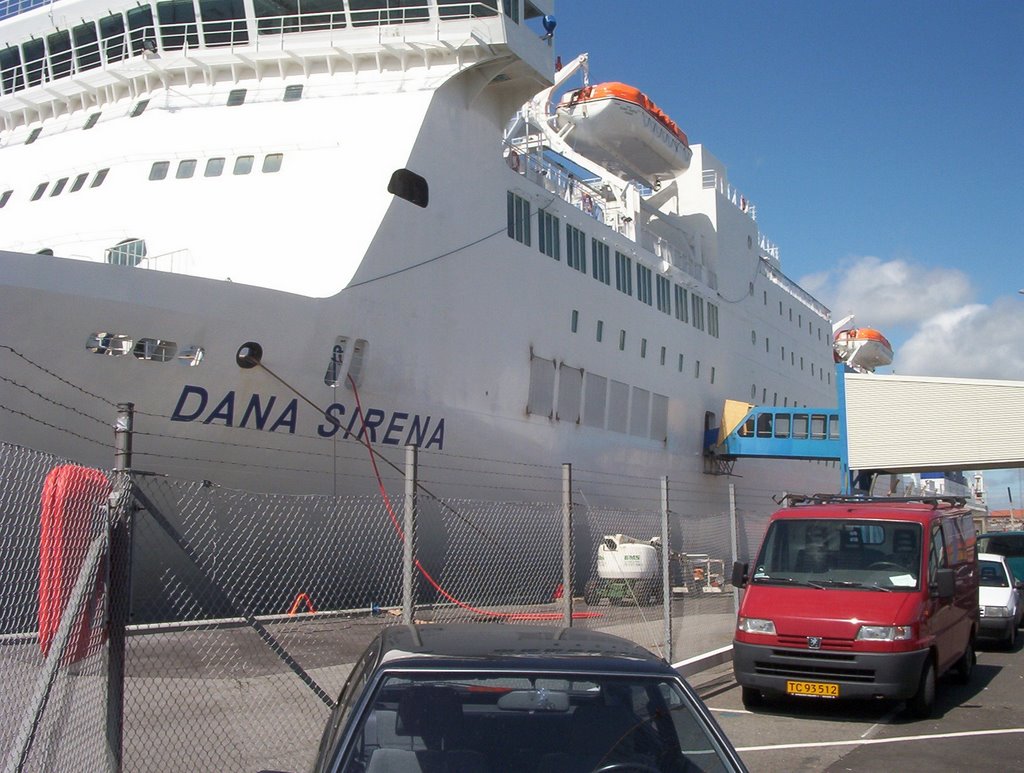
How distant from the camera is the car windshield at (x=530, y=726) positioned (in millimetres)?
3377

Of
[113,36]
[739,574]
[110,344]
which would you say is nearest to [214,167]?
[113,36]

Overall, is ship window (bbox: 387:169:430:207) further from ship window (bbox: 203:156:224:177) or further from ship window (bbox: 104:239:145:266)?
ship window (bbox: 104:239:145:266)

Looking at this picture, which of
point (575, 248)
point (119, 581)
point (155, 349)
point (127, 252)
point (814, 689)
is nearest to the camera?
point (119, 581)

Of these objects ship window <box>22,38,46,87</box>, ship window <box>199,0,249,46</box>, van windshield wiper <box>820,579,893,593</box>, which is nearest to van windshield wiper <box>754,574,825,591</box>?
van windshield wiper <box>820,579,893,593</box>

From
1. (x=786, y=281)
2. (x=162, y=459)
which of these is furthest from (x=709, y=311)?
(x=162, y=459)

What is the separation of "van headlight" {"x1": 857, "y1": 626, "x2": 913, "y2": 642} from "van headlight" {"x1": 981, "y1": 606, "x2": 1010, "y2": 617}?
6048 mm

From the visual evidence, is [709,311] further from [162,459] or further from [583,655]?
[583,655]

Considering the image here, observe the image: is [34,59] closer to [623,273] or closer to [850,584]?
[623,273]

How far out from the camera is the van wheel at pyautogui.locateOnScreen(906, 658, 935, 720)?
29.0 ft

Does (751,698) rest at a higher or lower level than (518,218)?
lower

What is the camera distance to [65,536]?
198 inches

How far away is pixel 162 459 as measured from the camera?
42.1 ft

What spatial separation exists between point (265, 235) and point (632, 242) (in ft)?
35.7

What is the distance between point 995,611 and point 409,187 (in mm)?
10586
